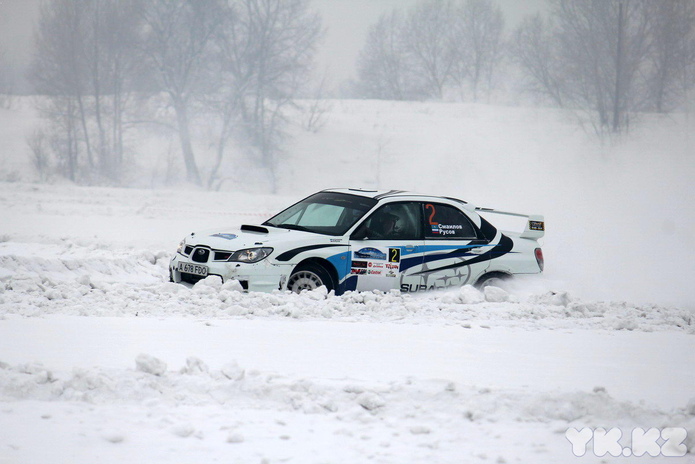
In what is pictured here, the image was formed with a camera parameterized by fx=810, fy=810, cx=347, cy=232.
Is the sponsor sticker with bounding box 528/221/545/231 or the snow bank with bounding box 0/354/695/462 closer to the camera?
the snow bank with bounding box 0/354/695/462

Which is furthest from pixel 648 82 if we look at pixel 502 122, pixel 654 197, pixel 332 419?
pixel 332 419

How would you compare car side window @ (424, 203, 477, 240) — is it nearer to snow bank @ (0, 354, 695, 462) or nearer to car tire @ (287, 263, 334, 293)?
car tire @ (287, 263, 334, 293)

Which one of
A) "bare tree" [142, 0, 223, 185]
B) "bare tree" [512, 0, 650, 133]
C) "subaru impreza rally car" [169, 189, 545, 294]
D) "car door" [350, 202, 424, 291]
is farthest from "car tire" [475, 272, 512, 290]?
"bare tree" [512, 0, 650, 133]

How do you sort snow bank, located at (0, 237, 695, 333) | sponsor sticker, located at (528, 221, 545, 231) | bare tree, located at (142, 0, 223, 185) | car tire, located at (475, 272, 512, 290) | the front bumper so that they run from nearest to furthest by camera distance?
snow bank, located at (0, 237, 695, 333) → the front bumper → car tire, located at (475, 272, 512, 290) → sponsor sticker, located at (528, 221, 545, 231) → bare tree, located at (142, 0, 223, 185)

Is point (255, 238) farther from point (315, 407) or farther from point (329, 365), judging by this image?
point (315, 407)

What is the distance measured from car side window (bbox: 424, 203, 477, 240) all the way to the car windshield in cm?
Answer: 71

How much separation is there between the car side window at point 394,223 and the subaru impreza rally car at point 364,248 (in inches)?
0.5

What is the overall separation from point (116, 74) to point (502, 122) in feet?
79.0

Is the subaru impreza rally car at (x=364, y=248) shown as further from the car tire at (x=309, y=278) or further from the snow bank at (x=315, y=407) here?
the snow bank at (x=315, y=407)

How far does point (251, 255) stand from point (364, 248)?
130cm

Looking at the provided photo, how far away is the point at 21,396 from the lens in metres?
4.88

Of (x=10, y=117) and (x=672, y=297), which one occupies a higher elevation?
(x=10, y=117)

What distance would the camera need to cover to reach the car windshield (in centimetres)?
941

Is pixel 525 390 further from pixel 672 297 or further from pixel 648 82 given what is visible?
pixel 648 82
